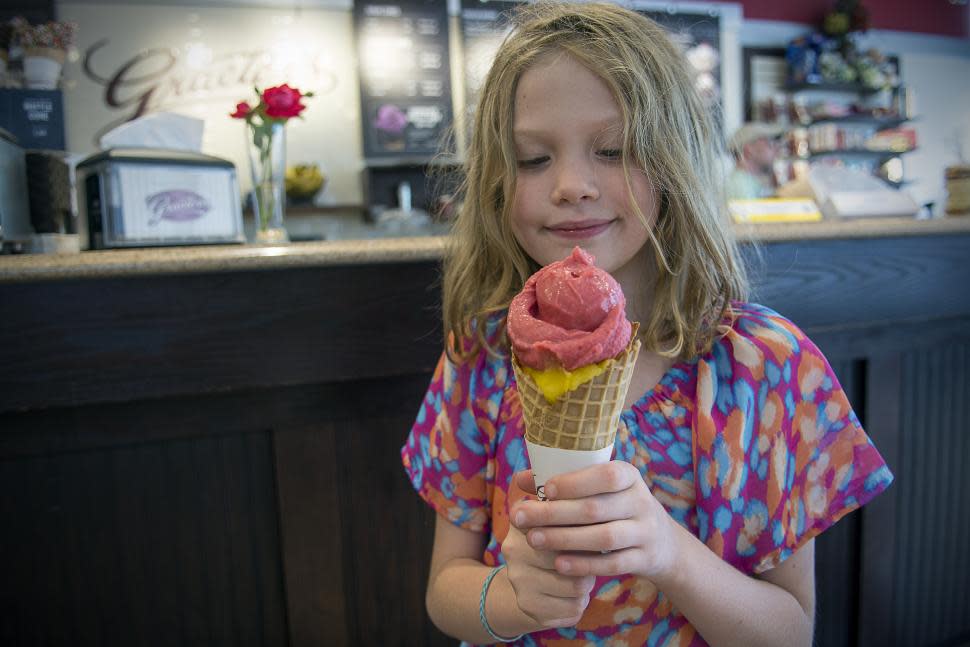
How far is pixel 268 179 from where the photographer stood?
1.95 meters

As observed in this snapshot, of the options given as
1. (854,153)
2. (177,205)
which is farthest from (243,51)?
(854,153)

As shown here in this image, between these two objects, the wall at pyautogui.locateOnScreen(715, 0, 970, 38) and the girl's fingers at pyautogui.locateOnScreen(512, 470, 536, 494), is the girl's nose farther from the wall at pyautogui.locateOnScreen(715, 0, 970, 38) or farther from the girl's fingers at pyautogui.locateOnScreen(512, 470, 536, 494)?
Answer: the wall at pyautogui.locateOnScreen(715, 0, 970, 38)

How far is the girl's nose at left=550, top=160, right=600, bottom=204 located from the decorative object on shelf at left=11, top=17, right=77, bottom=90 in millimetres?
1644

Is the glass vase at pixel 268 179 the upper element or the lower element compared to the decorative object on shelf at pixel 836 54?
lower

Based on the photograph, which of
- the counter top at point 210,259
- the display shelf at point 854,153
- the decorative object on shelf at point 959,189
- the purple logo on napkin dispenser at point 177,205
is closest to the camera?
the counter top at point 210,259

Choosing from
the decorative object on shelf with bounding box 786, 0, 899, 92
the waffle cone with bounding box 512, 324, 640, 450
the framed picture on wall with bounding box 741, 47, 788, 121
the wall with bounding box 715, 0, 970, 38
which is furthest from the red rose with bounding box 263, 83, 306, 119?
the decorative object on shelf with bounding box 786, 0, 899, 92

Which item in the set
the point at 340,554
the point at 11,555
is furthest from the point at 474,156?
the point at 11,555

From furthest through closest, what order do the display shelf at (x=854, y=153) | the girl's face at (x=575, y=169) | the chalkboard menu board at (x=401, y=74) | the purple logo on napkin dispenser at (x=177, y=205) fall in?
the display shelf at (x=854, y=153)
the chalkboard menu board at (x=401, y=74)
the purple logo on napkin dispenser at (x=177, y=205)
the girl's face at (x=575, y=169)

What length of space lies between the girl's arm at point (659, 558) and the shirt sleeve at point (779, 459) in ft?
0.19

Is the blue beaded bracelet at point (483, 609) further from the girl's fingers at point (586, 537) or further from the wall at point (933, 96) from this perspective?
the wall at point (933, 96)

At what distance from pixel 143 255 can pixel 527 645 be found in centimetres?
102

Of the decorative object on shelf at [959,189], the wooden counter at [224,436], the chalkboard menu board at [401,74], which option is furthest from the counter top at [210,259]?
the chalkboard menu board at [401,74]

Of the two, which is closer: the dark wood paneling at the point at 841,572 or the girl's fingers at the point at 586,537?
the girl's fingers at the point at 586,537

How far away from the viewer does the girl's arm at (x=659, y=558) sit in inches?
27.7
